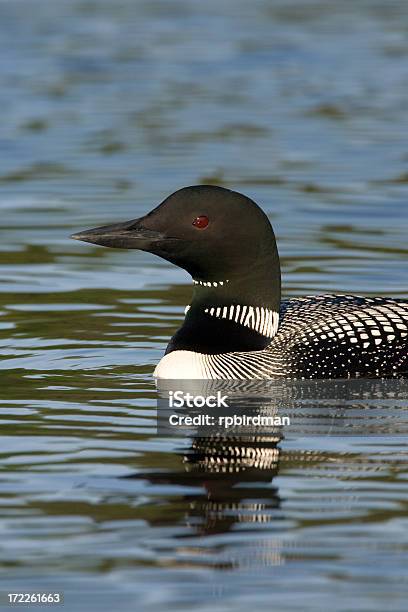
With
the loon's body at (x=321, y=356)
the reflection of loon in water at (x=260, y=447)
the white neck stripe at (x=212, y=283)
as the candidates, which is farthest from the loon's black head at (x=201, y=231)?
the reflection of loon in water at (x=260, y=447)

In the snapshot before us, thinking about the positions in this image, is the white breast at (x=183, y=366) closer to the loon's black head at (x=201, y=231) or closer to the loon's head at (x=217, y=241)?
the loon's head at (x=217, y=241)

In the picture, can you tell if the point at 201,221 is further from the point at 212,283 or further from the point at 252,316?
the point at 252,316

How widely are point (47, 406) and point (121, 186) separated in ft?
19.2

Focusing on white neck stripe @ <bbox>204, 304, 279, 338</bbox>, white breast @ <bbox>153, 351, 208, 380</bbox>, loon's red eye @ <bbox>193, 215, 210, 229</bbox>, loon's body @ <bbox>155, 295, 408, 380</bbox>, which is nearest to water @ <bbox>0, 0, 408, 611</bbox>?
white breast @ <bbox>153, 351, 208, 380</bbox>

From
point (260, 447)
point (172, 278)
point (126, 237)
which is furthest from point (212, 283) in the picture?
point (172, 278)

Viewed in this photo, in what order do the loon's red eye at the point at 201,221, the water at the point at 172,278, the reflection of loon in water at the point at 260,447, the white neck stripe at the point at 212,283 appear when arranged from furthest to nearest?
the white neck stripe at the point at 212,283, the loon's red eye at the point at 201,221, the reflection of loon in water at the point at 260,447, the water at the point at 172,278

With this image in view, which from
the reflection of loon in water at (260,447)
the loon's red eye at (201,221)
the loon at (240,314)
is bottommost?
the reflection of loon in water at (260,447)

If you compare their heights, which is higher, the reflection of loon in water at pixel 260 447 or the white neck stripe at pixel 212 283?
the white neck stripe at pixel 212 283

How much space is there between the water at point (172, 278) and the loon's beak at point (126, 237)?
24.9 inches

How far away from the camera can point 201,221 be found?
23.1ft

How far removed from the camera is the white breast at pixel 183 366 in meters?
7.12

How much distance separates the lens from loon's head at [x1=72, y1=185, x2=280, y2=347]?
704 centimetres

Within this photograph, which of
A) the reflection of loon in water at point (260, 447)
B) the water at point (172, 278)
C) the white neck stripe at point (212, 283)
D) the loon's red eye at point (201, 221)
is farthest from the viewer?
the white neck stripe at point (212, 283)

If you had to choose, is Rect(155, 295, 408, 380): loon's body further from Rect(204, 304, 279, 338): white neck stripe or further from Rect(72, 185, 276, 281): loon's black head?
Rect(72, 185, 276, 281): loon's black head
